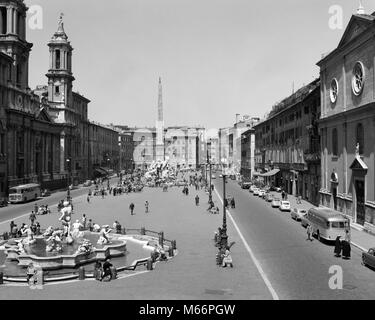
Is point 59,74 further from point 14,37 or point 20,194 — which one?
point 20,194

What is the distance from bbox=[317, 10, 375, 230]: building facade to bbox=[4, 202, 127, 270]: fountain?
1973 centimetres

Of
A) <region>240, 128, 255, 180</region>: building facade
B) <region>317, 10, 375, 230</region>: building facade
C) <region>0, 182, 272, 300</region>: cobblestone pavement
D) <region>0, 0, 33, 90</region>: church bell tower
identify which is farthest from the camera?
<region>240, 128, 255, 180</region>: building facade

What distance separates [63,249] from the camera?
81.6ft

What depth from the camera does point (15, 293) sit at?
1803cm

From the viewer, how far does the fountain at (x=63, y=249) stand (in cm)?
2278

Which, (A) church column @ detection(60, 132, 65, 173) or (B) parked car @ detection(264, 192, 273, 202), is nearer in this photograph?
(B) parked car @ detection(264, 192, 273, 202)

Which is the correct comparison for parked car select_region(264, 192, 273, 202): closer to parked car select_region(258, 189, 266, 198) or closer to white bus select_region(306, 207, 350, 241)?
parked car select_region(258, 189, 266, 198)

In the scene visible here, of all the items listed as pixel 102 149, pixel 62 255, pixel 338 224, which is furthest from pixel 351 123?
pixel 102 149

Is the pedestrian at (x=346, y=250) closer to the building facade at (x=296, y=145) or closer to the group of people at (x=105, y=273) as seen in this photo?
the group of people at (x=105, y=273)

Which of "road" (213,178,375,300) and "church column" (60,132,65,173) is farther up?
"church column" (60,132,65,173)

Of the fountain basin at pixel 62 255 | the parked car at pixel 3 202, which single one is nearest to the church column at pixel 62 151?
the parked car at pixel 3 202

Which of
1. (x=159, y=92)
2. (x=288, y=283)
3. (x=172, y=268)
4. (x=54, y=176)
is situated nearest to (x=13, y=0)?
(x=54, y=176)

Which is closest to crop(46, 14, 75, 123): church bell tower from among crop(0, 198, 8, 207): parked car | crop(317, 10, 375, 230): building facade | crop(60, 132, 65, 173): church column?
crop(60, 132, 65, 173): church column

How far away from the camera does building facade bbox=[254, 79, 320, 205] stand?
50.8m
